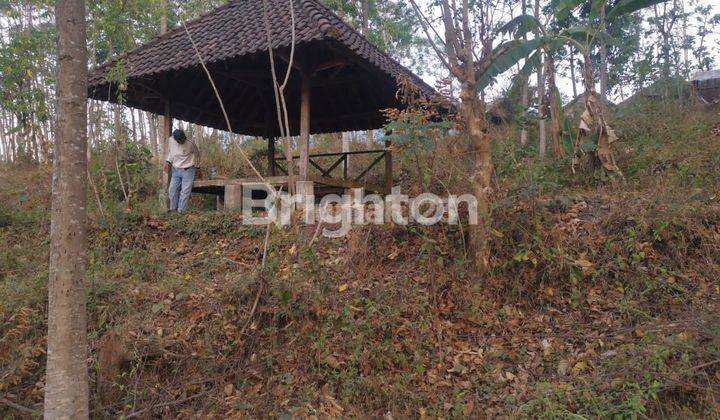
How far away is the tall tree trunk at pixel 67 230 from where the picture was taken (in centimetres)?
315

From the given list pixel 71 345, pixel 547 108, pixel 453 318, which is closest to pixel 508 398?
pixel 453 318

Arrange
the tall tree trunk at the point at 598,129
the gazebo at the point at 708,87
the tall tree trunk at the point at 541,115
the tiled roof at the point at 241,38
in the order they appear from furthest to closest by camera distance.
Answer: the gazebo at the point at 708,87, the tall tree trunk at the point at 541,115, the tall tree trunk at the point at 598,129, the tiled roof at the point at 241,38

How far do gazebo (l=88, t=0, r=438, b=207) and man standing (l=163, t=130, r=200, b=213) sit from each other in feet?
1.26

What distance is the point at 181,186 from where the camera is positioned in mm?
8562

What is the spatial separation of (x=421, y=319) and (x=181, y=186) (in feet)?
17.4

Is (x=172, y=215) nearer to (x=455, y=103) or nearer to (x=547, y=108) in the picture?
(x=455, y=103)

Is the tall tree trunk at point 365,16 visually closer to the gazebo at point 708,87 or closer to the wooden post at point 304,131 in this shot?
the wooden post at point 304,131

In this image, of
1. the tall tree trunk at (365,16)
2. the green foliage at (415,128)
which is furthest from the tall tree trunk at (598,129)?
the tall tree trunk at (365,16)

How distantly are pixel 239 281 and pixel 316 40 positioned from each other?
3.19 m

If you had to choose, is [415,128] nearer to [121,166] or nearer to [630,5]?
[121,166]

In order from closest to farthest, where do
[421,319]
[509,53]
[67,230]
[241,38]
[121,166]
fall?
1. [67,230]
2. [421,319]
3. [241,38]
4. [121,166]
5. [509,53]

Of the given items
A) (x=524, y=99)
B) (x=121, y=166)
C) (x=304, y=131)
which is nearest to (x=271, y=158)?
(x=304, y=131)

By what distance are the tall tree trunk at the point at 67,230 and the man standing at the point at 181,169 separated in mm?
5263

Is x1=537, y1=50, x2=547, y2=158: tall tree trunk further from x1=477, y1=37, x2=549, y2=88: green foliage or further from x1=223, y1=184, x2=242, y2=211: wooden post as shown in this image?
x1=223, y1=184, x2=242, y2=211: wooden post
